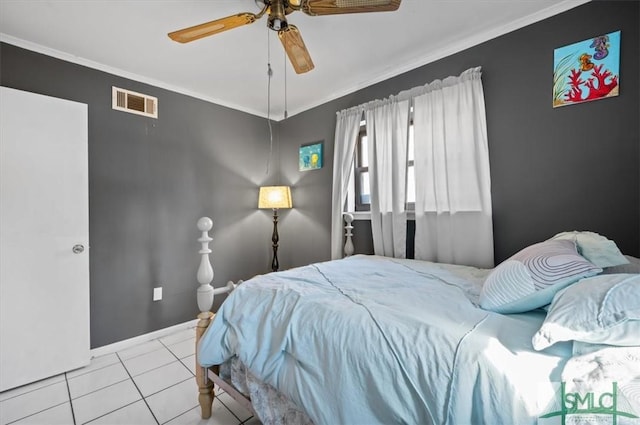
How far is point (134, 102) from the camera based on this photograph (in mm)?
2598

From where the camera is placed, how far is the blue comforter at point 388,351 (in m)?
0.74

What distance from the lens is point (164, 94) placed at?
2.79 metres

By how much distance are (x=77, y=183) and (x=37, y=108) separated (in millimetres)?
566

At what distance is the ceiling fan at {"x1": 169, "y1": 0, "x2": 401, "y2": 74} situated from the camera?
1333 millimetres

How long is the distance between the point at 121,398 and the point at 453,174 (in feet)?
9.03

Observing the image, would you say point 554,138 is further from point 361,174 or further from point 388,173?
point 361,174

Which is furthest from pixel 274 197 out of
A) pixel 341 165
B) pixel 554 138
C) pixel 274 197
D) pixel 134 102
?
pixel 554 138

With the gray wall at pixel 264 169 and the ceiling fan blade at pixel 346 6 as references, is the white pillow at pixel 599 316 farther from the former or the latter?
the ceiling fan blade at pixel 346 6

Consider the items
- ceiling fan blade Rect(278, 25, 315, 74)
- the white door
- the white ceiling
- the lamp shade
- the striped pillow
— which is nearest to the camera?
the striped pillow

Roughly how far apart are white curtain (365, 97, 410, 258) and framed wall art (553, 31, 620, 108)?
996 millimetres

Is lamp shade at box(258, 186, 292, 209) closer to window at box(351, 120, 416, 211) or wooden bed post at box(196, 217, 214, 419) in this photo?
window at box(351, 120, 416, 211)

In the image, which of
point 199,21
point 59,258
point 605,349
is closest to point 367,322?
point 605,349

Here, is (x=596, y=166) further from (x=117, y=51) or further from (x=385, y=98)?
(x=117, y=51)

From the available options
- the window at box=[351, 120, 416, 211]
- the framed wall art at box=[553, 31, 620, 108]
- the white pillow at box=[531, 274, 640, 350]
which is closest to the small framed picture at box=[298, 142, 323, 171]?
the window at box=[351, 120, 416, 211]
